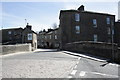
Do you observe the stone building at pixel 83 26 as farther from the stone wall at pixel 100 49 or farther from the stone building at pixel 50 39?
the stone building at pixel 50 39

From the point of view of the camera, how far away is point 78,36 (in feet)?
128

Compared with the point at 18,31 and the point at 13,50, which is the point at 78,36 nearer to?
the point at 13,50

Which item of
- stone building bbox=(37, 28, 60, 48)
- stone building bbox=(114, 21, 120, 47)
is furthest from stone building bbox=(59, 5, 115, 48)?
stone building bbox=(37, 28, 60, 48)

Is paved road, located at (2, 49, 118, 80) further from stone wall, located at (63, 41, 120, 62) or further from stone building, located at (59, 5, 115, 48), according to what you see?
stone building, located at (59, 5, 115, 48)

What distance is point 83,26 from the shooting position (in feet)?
132

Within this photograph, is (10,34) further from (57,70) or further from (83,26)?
(57,70)

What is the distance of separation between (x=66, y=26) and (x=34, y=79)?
1285 inches

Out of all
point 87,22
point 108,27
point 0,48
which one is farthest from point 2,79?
point 108,27

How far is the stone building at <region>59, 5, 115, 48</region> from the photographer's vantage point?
38719 mm

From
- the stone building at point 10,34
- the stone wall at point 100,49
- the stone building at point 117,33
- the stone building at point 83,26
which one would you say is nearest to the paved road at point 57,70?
the stone wall at point 100,49

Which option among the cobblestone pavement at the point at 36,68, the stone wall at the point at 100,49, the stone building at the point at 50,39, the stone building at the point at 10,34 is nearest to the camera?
the cobblestone pavement at the point at 36,68

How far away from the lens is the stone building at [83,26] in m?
38.7

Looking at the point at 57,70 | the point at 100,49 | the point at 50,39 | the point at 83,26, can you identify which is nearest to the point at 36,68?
the point at 57,70

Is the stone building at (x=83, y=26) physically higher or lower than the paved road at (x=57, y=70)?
higher
